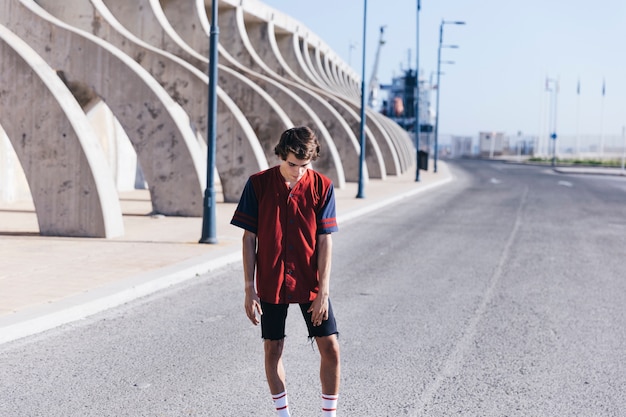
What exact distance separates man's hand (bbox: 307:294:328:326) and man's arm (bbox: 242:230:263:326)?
291 mm

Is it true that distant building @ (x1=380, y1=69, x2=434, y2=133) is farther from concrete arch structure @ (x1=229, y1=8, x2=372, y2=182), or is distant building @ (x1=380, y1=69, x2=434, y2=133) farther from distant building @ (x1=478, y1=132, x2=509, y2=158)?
concrete arch structure @ (x1=229, y1=8, x2=372, y2=182)

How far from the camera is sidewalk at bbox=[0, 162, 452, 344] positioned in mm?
7918

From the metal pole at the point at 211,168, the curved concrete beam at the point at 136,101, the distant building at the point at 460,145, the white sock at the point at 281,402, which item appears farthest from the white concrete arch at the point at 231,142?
the distant building at the point at 460,145

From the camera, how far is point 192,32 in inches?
1182

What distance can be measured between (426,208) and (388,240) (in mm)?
8368

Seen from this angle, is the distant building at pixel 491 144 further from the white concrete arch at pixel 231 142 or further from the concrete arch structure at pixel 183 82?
the concrete arch structure at pixel 183 82

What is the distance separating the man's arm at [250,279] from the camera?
4320mm

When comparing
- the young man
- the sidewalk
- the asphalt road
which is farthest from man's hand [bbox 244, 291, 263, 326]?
the sidewalk

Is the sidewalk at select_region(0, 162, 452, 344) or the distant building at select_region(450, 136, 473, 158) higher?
the distant building at select_region(450, 136, 473, 158)

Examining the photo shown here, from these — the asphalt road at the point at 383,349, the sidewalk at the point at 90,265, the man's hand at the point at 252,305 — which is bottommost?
the asphalt road at the point at 383,349

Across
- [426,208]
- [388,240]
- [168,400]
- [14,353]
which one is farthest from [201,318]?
[426,208]

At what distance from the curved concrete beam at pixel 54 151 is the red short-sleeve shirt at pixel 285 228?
9.94 m

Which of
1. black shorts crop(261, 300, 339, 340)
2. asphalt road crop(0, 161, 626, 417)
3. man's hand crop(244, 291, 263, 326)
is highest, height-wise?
man's hand crop(244, 291, 263, 326)

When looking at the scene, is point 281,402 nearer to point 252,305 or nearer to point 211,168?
point 252,305
